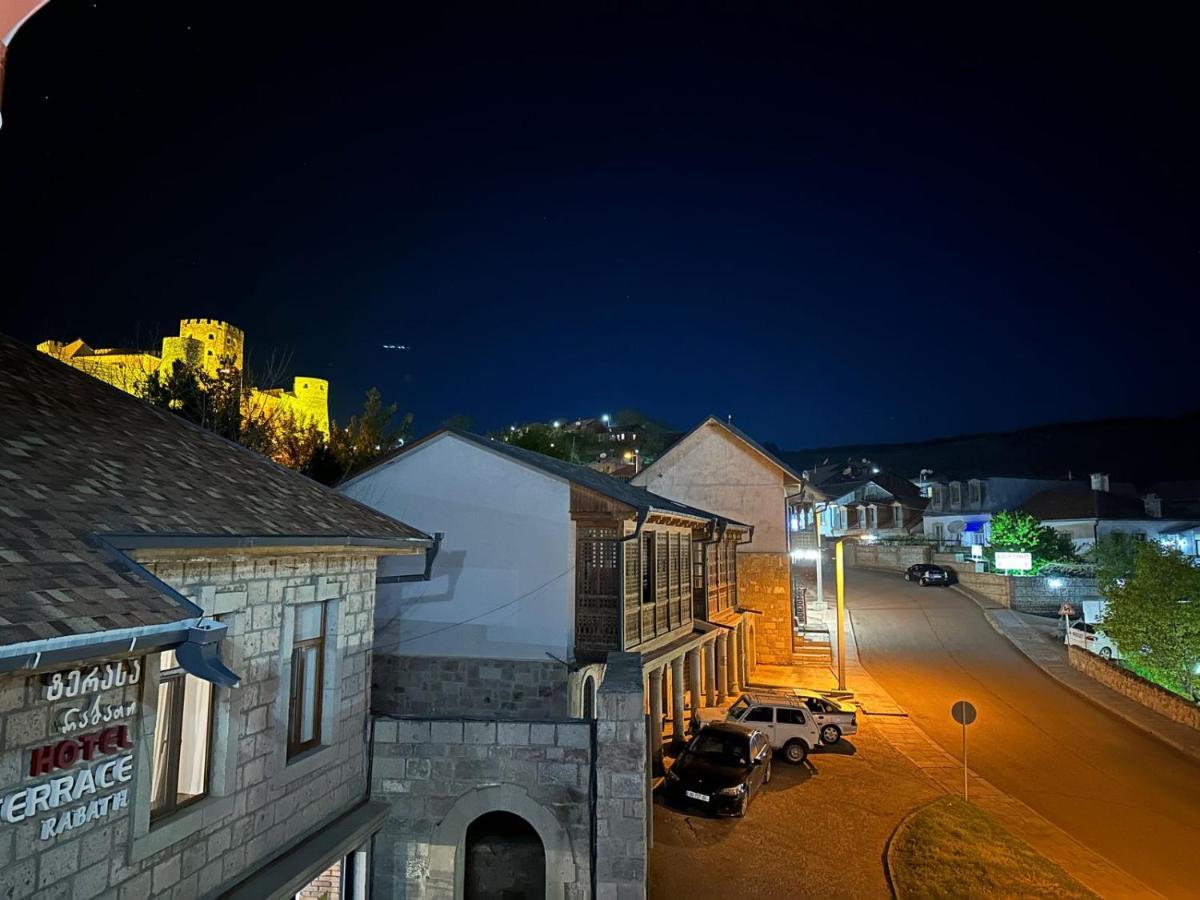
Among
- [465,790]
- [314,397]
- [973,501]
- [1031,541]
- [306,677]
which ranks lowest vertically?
[465,790]

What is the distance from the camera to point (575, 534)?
1633 centimetres

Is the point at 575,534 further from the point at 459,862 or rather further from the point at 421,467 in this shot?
the point at 459,862

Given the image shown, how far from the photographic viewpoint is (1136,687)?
26172mm


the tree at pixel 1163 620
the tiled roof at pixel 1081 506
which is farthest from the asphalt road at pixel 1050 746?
the tiled roof at pixel 1081 506

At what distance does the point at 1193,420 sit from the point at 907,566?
140 meters

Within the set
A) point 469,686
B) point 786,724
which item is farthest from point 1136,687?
point 469,686

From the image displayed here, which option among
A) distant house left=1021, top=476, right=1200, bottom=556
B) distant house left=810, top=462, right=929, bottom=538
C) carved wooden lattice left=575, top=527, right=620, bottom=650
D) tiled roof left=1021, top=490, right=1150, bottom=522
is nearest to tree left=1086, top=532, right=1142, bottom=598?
distant house left=1021, top=476, right=1200, bottom=556

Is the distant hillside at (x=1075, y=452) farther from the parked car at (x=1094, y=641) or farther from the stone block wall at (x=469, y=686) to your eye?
the stone block wall at (x=469, y=686)

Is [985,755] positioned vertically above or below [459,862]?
below

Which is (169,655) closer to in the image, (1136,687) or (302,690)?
(302,690)

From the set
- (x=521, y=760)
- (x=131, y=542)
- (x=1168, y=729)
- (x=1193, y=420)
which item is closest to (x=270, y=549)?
(x=131, y=542)

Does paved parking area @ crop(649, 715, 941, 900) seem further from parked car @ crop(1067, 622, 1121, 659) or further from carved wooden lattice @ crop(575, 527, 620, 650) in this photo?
parked car @ crop(1067, 622, 1121, 659)

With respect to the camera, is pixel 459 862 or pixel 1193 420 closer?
pixel 459 862

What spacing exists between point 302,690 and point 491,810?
3182 millimetres
